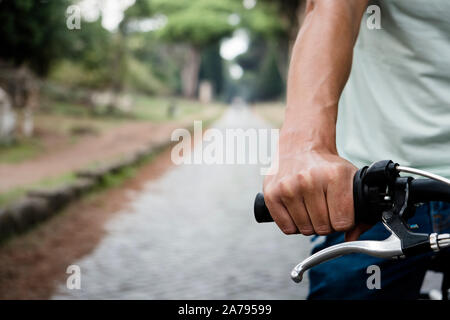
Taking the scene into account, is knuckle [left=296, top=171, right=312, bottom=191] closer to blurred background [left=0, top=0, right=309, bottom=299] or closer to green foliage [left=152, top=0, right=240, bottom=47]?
blurred background [left=0, top=0, right=309, bottom=299]

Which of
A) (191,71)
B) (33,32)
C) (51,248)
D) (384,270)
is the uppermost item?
(191,71)

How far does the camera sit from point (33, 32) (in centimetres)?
1293

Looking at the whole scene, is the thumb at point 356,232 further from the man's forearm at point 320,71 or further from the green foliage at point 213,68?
the green foliage at point 213,68

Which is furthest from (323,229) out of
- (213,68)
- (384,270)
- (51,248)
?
(213,68)

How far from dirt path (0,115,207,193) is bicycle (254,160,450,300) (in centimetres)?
807

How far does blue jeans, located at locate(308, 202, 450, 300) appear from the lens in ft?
4.99

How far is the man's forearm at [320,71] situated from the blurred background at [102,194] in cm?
322

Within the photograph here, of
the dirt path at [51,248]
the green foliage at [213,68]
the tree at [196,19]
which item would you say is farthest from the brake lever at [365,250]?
the green foliage at [213,68]

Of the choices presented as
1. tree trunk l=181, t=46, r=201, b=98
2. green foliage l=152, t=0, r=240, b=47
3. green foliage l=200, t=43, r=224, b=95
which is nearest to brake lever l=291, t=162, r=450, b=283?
green foliage l=152, t=0, r=240, b=47

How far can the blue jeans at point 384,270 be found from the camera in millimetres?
1522

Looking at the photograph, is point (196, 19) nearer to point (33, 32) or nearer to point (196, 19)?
point (196, 19)

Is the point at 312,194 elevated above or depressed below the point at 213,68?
below

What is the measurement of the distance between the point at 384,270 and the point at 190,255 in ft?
13.3
